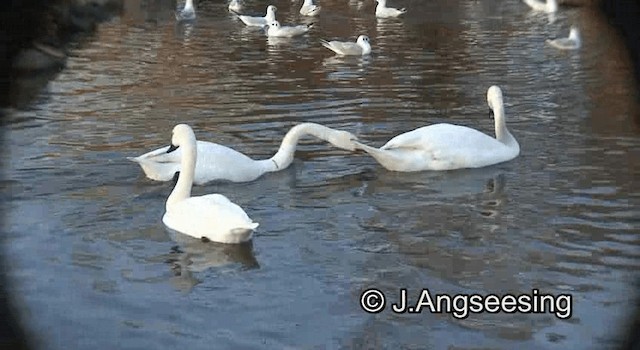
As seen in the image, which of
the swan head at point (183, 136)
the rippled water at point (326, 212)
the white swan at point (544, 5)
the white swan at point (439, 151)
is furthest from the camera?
the white swan at point (544, 5)

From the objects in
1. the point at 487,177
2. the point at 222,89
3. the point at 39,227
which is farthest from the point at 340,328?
the point at 222,89

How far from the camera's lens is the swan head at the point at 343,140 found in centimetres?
805

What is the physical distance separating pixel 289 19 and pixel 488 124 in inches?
460

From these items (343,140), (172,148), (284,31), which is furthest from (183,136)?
(284,31)

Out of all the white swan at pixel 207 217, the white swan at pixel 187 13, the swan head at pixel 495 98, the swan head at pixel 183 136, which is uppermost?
the swan head at pixel 183 136

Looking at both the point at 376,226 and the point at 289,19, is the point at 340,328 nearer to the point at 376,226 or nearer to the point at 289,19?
the point at 376,226

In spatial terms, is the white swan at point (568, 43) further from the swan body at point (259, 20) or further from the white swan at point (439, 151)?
the white swan at point (439, 151)

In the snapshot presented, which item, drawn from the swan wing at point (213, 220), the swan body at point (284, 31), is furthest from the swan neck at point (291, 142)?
the swan body at point (284, 31)

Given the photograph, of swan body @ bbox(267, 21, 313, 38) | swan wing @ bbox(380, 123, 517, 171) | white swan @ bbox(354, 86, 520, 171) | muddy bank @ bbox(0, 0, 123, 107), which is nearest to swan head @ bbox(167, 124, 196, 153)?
white swan @ bbox(354, 86, 520, 171)

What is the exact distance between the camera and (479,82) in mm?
11508

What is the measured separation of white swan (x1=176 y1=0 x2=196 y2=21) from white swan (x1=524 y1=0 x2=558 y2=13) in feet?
20.5

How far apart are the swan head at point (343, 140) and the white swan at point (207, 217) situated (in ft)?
5.93

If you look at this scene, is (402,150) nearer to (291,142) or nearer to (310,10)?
(291,142)

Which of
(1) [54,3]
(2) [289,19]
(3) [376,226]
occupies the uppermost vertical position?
(3) [376,226]
